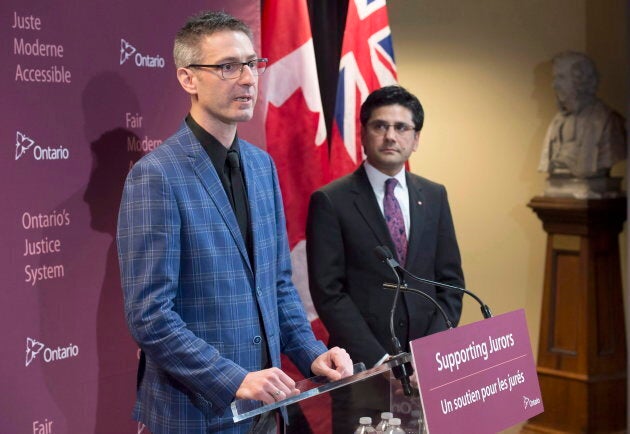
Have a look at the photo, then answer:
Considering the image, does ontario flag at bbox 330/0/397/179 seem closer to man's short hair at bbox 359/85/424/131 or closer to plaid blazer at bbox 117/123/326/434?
man's short hair at bbox 359/85/424/131

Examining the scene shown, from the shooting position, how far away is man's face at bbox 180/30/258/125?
1.99 metres

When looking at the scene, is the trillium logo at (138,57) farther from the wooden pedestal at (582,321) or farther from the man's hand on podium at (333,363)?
the wooden pedestal at (582,321)

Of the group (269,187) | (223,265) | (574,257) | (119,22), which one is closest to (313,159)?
(119,22)

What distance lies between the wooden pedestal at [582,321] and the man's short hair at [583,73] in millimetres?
599

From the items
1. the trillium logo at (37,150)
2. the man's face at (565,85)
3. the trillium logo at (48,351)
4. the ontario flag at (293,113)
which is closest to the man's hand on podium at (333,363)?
the trillium logo at (48,351)

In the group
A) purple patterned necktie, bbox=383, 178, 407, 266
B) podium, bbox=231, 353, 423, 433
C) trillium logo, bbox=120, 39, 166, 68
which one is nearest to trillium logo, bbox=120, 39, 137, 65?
trillium logo, bbox=120, 39, 166, 68

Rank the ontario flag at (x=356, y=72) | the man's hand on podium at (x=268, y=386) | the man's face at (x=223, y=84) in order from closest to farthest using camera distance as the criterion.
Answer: the man's hand on podium at (x=268, y=386) → the man's face at (x=223, y=84) → the ontario flag at (x=356, y=72)

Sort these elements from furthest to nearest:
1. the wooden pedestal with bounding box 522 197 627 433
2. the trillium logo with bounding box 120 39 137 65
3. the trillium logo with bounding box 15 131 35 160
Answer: the wooden pedestal with bounding box 522 197 627 433 → the trillium logo with bounding box 120 39 137 65 → the trillium logo with bounding box 15 131 35 160

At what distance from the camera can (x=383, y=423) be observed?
165 cm

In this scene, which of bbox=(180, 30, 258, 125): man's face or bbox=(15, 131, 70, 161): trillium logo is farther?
bbox=(15, 131, 70, 161): trillium logo

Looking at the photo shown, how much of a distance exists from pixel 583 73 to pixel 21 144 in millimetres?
3412

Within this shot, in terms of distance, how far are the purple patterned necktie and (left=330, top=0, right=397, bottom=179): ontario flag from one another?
0.58m

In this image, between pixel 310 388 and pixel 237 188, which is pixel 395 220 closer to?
pixel 237 188

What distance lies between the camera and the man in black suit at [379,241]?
2719 mm
